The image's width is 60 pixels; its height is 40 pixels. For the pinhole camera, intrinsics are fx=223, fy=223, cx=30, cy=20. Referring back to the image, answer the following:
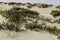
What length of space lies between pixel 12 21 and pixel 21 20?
0.61m

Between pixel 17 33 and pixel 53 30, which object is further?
pixel 53 30

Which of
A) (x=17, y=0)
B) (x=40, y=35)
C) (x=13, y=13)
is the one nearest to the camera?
(x=40, y=35)

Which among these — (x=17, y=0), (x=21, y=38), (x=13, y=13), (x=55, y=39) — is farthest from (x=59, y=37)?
(x=17, y=0)

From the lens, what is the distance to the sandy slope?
971 centimetres

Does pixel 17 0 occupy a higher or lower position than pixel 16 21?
lower

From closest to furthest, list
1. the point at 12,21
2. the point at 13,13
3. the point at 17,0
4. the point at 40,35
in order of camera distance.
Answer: the point at 40,35 → the point at 12,21 → the point at 13,13 → the point at 17,0

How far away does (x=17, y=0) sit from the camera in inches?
1150

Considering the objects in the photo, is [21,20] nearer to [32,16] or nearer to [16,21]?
[16,21]

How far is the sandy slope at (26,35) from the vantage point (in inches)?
382

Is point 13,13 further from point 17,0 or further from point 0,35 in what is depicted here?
Result: point 17,0

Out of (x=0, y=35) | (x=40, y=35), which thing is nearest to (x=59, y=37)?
(x=40, y=35)

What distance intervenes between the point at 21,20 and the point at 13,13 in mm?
1218

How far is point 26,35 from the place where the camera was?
1020cm

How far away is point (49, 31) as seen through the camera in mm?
10961
